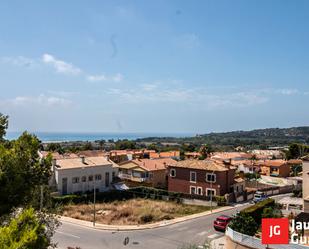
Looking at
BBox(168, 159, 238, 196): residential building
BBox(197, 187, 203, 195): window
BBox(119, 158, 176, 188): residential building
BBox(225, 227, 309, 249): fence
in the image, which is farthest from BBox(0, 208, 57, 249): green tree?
BBox(119, 158, 176, 188): residential building

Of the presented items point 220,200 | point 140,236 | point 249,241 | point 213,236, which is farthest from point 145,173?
point 249,241

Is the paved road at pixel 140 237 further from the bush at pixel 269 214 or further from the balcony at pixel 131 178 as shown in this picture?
the balcony at pixel 131 178

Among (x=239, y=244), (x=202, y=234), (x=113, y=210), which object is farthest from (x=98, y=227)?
(x=239, y=244)

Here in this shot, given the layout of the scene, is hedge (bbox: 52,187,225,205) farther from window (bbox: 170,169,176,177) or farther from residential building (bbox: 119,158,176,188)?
residential building (bbox: 119,158,176,188)

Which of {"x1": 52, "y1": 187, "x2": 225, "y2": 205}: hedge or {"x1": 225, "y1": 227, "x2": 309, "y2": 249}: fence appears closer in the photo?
{"x1": 225, "y1": 227, "x2": 309, "y2": 249}: fence

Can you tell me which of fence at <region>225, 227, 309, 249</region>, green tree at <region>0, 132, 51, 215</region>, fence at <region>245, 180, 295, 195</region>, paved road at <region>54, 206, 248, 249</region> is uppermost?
green tree at <region>0, 132, 51, 215</region>

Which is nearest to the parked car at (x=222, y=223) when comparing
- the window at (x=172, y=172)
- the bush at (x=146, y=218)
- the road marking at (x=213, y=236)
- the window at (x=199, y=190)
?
the road marking at (x=213, y=236)

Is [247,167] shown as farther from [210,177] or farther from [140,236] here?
[140,236]
